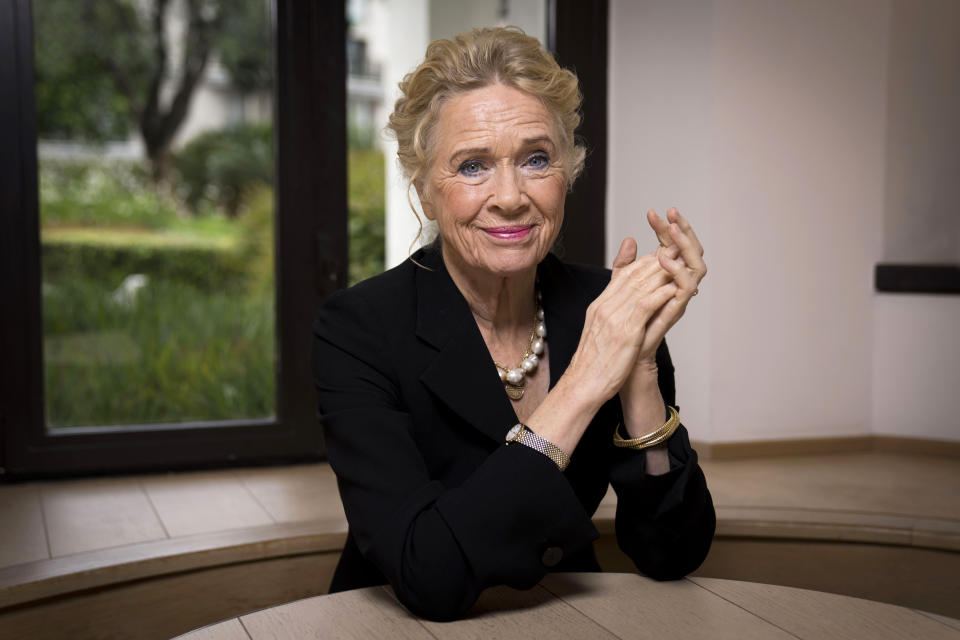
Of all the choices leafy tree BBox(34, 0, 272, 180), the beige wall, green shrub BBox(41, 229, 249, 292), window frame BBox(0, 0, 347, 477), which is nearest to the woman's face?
window frame BBox(0, 0, 347, 477)

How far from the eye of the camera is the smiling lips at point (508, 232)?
1415 millimetres

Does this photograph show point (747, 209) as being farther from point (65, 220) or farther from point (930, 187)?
point (65, 220)

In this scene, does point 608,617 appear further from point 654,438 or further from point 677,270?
point 677,270

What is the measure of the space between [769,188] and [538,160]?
168 cm

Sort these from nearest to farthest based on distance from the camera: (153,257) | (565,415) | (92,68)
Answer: (565,415), (92,68), (153,257)

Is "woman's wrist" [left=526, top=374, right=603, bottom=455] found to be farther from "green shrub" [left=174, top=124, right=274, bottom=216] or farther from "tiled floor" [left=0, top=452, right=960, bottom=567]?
"green shrub" [left=174, top=124, right=274, bottom=216]

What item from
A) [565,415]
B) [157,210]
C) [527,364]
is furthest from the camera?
[157,210]

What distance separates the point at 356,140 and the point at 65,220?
2005 mm

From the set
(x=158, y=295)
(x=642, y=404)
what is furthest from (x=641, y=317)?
(x=158, y=295)

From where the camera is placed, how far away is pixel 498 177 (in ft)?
4.62

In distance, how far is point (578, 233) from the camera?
3061mm

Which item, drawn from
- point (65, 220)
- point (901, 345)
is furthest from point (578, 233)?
point (65, 220)

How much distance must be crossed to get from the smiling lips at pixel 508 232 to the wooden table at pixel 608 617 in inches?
21.2

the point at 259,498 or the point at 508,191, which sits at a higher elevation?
the point at 508,191
